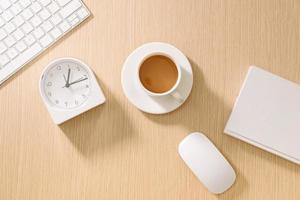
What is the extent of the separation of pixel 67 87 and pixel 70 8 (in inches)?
5.8

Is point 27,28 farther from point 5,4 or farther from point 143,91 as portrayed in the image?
point 143,91

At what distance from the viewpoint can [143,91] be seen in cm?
81

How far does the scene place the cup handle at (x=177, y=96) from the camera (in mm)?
784

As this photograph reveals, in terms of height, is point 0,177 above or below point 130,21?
below

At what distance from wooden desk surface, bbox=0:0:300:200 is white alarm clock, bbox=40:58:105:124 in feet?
0.09

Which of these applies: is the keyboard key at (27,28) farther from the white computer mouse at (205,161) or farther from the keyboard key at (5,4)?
the white computer mouse at (205,161)

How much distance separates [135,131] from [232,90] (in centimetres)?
19

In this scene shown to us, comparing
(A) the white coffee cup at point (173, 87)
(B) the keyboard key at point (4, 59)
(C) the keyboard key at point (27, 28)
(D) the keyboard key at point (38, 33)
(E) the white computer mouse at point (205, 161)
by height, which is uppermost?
(C) the keyboard key at point (27, 28)

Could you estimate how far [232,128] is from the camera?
2.65 feet

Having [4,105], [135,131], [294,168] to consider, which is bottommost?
[294,168]

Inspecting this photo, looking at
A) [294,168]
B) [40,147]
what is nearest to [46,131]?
[40,147]

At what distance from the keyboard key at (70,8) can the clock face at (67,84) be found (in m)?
0.09

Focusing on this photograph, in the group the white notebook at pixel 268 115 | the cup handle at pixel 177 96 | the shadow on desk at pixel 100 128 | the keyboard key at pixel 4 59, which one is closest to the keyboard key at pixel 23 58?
the keyboard key at pixel 4 59

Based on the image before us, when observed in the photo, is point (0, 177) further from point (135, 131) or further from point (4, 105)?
point (135, 131)
